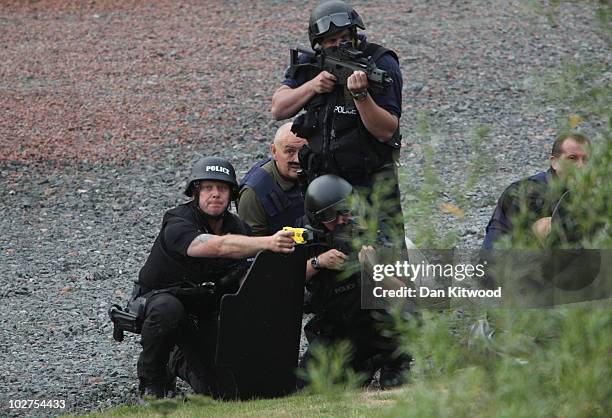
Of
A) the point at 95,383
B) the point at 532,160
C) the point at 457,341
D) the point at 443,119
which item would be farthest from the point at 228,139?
the point at 457,341

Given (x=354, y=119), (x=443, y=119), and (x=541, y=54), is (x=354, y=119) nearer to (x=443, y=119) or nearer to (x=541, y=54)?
(x=443, y=119)

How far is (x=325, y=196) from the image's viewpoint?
718 centimetres

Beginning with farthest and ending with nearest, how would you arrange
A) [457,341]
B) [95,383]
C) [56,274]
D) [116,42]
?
[116,42] < [56,274] < [95,383] < [457,341]

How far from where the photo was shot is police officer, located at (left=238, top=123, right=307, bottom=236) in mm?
8227

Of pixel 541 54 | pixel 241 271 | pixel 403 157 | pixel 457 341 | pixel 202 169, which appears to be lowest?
pixel 457 341

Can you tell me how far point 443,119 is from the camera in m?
15.3

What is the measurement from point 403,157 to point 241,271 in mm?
5833

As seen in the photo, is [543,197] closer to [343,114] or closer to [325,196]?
[325,196]

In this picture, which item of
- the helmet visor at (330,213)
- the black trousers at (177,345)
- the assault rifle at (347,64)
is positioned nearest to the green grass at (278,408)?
the black trousers at (177,345)

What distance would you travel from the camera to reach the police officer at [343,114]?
739 cm

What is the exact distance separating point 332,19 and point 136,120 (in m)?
9.05

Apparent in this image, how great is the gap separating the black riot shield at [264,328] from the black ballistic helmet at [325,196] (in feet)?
0.76

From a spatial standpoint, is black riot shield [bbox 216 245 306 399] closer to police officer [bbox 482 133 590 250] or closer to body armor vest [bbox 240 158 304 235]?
body armor vest [bbox 240 158 304 235]

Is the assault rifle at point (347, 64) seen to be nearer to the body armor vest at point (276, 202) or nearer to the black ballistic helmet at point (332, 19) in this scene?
the black ballistic helmet at point (332, 19)
